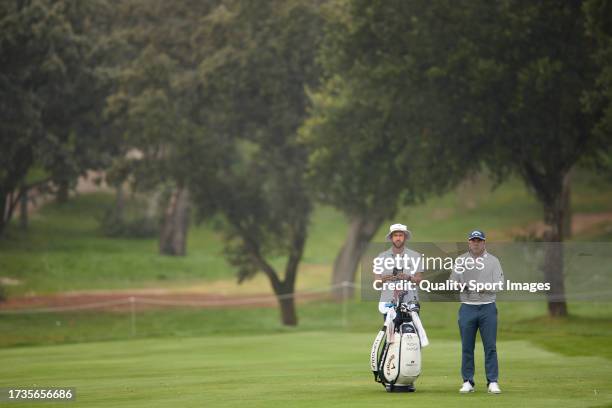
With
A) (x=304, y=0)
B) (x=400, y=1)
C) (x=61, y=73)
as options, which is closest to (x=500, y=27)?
(x=400, y=1)

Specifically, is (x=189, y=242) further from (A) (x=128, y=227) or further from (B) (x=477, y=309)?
(B) (x=477, y=309)

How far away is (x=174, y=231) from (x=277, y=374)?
51831mm

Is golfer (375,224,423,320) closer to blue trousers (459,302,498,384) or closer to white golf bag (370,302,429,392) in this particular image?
white golf bag (370,302,429,392)

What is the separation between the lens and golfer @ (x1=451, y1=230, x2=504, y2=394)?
17.9m

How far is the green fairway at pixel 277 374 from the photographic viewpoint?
17.6 metres

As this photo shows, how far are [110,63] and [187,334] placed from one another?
17709mm

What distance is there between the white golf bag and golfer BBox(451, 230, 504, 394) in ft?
2.05

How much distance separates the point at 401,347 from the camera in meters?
17.9

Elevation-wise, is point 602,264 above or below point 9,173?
below

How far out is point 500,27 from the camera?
3931 cm

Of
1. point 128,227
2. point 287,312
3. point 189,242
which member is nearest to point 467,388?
point 287,312

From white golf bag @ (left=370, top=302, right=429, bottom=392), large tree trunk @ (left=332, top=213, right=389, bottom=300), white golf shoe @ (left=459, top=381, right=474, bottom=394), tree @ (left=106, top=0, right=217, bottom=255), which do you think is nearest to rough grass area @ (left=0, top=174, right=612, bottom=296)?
large tree trunk @ (left=332, top=213, right=389, bottom=300)

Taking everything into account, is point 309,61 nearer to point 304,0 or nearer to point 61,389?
point 304,0

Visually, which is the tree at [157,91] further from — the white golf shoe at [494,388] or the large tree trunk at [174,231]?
the white golf shoe at [494,388]
